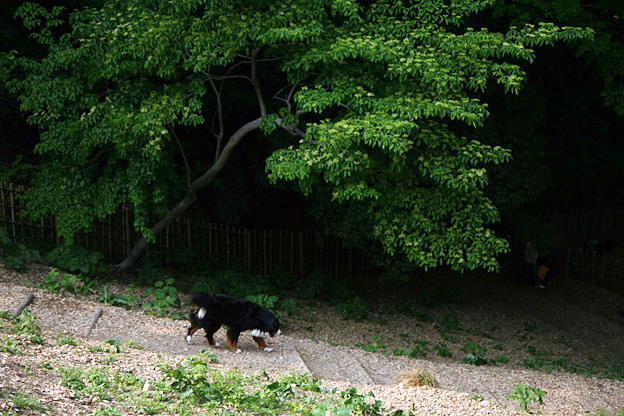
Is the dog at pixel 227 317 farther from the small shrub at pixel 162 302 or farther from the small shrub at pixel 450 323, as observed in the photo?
the small shrub at pixel 450 323

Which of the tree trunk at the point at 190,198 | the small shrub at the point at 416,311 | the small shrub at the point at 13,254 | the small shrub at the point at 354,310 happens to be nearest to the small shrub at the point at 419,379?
the small shrub at the point at 354,310

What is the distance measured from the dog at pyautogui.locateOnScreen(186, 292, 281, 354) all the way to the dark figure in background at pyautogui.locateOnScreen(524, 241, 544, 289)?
10300mm

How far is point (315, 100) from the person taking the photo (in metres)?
9.11

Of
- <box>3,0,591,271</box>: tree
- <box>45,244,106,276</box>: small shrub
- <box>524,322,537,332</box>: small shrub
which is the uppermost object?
<box>3,0,591,271</box>: tree

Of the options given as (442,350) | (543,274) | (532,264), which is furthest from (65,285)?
(543,274)

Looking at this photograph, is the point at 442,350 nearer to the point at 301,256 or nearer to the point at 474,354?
the point at 474,354

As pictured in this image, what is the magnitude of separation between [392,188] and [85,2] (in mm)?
7066

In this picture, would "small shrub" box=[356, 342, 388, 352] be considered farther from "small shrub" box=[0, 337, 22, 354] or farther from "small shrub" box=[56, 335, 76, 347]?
"small shrub" box=[0, 337, 22, 354]

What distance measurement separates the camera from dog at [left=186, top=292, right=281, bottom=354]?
7.95 m

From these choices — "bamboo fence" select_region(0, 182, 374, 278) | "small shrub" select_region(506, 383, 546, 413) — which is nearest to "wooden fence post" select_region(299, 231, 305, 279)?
"bamboo fence" select_region(0, 182, 374, 278)

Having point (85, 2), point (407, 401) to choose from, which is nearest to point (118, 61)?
point (85, 2)

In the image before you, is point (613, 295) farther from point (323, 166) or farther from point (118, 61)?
point (118, 61)

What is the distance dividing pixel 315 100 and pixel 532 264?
998 cm

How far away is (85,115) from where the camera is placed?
1034 centimetres
